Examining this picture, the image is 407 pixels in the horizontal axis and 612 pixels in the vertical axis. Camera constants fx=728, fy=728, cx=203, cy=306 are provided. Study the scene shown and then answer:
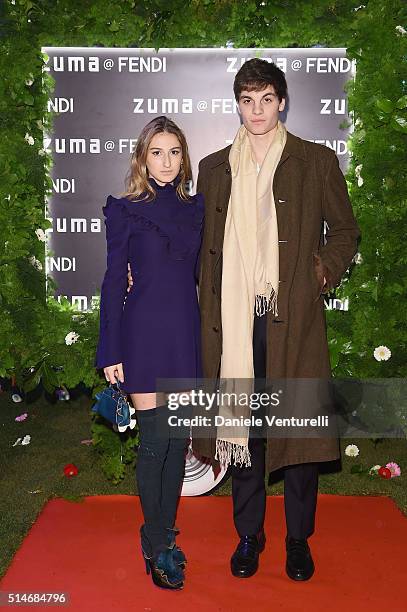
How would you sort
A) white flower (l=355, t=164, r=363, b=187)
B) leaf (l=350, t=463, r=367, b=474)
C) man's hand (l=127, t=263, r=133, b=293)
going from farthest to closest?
1. leaf (l=350, t=463, r=367, b=474)
2. white flower (l=355, t=164, r=363, b=187)
3. man's hand (l=127, t=263, r=133, b=293)

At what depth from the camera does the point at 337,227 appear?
3510mm

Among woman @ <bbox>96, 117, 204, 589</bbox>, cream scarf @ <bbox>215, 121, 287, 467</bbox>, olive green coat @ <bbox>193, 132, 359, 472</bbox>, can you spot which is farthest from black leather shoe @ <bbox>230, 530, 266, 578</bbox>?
cream scarf @ <bbox>215, 121, 287, 467</bbox>

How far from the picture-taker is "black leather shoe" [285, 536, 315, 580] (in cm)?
351

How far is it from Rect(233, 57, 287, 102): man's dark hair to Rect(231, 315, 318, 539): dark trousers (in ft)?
3.52

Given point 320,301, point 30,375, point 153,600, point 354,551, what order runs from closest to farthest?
point 153,600 < point 320,301 < point 354,551 < point 30,375

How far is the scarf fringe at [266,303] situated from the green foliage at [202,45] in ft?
3.98

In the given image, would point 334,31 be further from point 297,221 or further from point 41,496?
point 41,496

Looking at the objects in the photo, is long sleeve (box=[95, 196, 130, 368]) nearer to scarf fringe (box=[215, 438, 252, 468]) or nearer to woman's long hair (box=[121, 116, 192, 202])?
woman's long hair (box=[121, 116, 192, 202])

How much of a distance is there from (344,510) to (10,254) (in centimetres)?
258

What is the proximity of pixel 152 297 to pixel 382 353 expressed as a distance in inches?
72.8

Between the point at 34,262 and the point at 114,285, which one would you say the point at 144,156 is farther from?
the point at 34,262

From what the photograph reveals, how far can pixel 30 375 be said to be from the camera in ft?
15.6

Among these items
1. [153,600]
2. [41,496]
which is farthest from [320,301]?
[41,496]

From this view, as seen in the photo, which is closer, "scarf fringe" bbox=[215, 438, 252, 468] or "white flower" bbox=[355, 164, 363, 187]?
"scarf fringe" bbox=[215, 438, 252, 468]
